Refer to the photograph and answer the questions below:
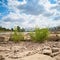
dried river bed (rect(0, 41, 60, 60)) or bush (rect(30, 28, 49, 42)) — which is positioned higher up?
bush (rect(30, 28, 49, 42))

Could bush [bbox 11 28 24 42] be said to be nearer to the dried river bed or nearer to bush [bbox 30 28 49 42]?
bush [bbox 30 28 49 42]

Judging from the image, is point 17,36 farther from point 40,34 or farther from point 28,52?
point 28,52

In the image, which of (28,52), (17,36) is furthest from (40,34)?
(28,52)

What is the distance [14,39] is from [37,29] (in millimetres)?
777

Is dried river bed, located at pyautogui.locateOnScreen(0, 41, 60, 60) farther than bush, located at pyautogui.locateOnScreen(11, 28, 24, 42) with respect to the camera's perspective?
No

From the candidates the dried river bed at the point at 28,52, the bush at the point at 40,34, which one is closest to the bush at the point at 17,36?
the bush at the point at 40,34

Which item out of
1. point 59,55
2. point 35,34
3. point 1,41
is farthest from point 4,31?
point 59,55

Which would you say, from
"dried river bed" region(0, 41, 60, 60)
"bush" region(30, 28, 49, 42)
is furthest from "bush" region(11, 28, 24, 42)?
"dried river bed" region(0, 41, 60, 60)

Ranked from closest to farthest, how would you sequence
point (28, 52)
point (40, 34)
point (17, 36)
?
point (28, 52)
point (40, 34)
point (17, 36)

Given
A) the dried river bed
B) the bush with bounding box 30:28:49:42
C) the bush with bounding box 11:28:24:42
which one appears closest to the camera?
the dried river bed

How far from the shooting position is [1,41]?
577 centimetres

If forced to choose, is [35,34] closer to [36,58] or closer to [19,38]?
[19,38]

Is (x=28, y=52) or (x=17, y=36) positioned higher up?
(x=17, y=36)

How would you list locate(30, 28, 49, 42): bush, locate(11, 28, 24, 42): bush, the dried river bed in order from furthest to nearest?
locate(11, 28, 24, 42): bush
locate(30, 28, 49, 42): bush
the dried river bed
